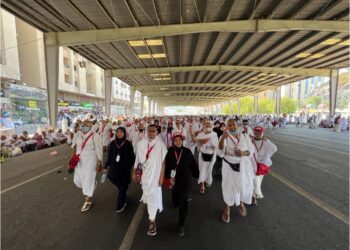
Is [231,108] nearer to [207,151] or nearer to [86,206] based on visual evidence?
[207,151]

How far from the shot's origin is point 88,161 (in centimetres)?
441

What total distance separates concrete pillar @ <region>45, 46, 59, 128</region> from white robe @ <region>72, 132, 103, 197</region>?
15.0 metres

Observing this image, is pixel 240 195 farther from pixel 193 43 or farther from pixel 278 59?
pixel 278 59

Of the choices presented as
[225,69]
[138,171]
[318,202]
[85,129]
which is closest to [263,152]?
[318,202]

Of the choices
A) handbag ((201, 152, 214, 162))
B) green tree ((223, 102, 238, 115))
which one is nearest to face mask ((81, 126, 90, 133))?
handbag ((201, 152, 214, 162))

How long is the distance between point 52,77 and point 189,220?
17600 millimetres

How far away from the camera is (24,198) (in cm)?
518

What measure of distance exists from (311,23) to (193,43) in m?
9.30

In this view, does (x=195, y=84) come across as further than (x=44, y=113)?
Yes

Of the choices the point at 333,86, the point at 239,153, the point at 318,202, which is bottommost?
the point at 318,202

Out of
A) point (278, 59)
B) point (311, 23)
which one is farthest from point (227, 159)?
point (278, 59)

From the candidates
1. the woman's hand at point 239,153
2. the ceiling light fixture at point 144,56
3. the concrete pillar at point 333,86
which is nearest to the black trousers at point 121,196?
the woman's hand at point 239,153

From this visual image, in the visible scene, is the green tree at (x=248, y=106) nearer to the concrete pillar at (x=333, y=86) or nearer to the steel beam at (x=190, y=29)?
the concrete pillar at (x=333, y=86)

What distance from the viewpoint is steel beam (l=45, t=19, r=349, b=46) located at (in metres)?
13.9
